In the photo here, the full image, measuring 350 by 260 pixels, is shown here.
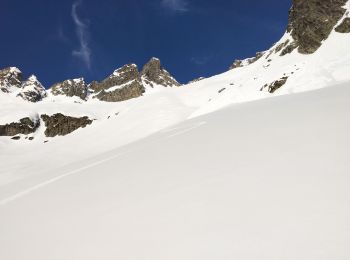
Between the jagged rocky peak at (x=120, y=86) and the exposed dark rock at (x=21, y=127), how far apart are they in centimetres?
5975

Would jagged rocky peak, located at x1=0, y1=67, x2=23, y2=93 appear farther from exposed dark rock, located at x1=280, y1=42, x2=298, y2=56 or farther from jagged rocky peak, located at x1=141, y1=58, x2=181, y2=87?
exposed dark rock, located at x1=280, y1=42, x2=298, y2=56

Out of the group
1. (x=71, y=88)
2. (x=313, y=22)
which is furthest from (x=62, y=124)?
(x=71, y=88)

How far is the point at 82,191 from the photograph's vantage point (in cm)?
1027

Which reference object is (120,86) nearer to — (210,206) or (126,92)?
(126,92)

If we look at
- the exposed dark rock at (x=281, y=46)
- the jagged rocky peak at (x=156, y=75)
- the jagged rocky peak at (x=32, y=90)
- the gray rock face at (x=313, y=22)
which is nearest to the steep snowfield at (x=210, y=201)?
the gray rock face at (x=313, y=22)

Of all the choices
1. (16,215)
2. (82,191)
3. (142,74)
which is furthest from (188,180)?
(142,74)

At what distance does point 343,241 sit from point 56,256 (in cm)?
424

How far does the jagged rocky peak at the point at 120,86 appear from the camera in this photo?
158 metres

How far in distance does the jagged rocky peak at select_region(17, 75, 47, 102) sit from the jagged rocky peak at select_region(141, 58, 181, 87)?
149 ft

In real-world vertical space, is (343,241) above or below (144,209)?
below

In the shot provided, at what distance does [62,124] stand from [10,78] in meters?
91.7

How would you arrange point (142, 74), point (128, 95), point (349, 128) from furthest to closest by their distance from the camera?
1. point (142, 74)
2. point (128, 95)
3. point (349, 128)

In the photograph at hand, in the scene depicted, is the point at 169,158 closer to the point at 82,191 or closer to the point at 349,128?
the point at 82,191

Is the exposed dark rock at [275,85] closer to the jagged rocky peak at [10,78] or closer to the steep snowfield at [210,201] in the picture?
the steep snowfield at [210,201]
